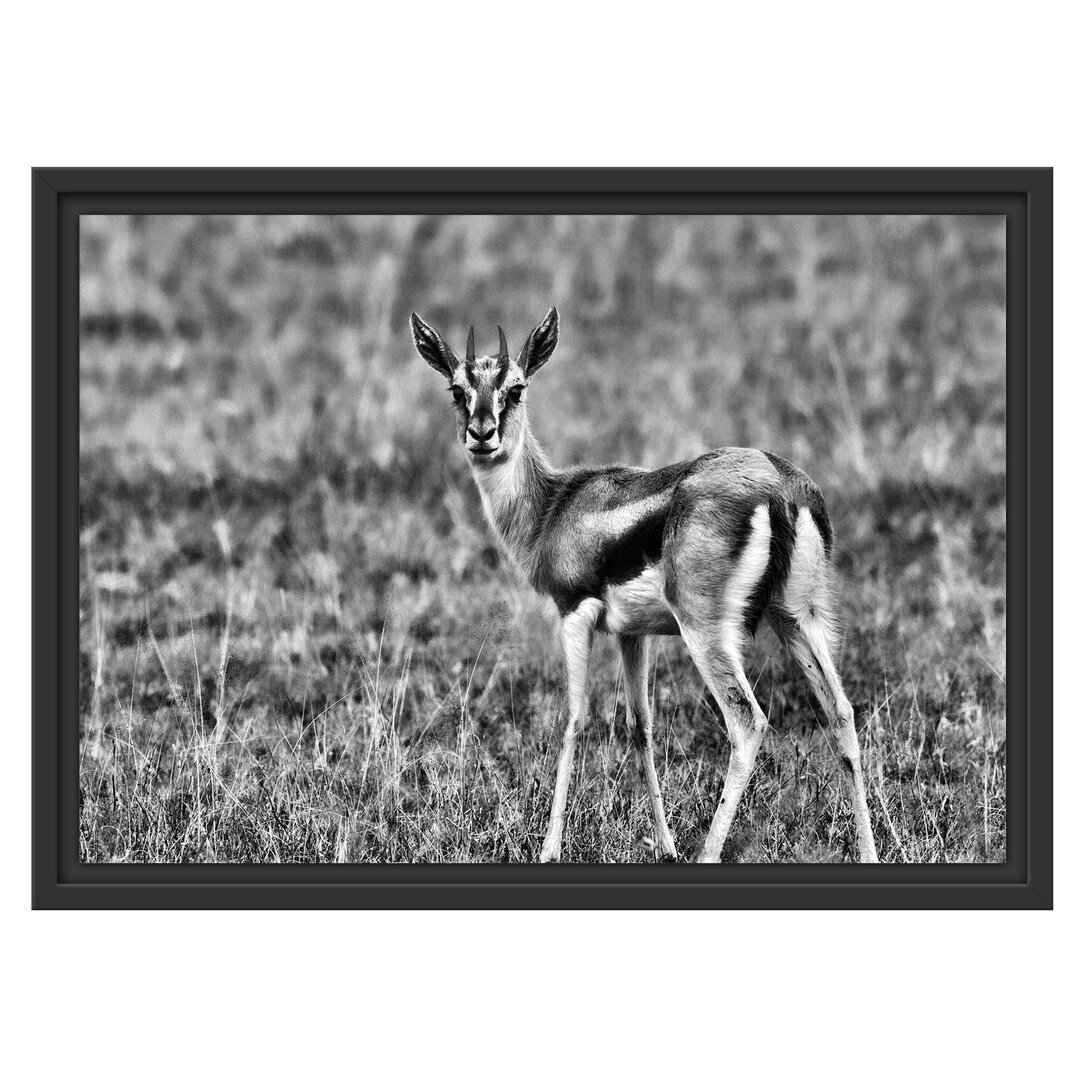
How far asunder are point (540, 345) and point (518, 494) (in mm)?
734

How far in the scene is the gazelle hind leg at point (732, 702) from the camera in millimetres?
7199

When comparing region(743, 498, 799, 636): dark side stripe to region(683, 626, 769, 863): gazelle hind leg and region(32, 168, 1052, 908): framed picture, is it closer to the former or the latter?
region(32, 168, 1052, 908): framed picture

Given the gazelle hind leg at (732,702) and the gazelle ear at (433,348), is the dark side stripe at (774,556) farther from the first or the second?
the gazelle ear at (433,348)

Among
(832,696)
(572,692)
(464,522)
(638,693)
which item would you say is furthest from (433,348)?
(464,522)

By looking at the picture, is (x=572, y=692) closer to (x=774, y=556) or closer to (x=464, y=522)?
(x=774, y=556)

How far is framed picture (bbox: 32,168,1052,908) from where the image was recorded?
7.27m

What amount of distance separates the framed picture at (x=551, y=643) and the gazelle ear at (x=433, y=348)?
0.07ft

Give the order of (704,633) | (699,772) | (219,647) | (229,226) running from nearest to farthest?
(704,633), (699,772), (219,647), (229,226)

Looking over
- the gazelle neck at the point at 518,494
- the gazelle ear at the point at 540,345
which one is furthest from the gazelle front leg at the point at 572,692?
the gazelle ear at the point at 540,345

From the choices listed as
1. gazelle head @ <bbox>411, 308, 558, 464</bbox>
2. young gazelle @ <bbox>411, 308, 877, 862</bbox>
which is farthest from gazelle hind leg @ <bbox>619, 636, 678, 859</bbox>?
gazelle head @ <bbox>411, 308, 558, 464</bbox>

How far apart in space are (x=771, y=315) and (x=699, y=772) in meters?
5.41
